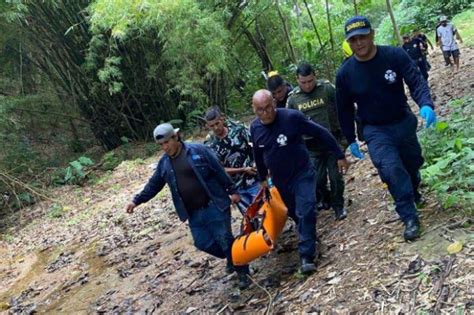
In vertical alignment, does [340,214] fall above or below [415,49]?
below

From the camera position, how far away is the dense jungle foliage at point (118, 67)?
1237cm

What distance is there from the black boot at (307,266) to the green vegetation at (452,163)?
112 centimetres

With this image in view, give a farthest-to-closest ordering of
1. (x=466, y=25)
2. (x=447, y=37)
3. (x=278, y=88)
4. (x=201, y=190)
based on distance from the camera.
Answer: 1. (x=466, y=25)
2. (x=447, y=37)
3. (x=278, y=88)
4. (x=201, y=190)

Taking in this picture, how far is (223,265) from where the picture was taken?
5527mm

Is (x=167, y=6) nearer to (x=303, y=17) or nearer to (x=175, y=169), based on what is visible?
(x=175, y=169)

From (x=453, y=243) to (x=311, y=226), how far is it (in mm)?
1130

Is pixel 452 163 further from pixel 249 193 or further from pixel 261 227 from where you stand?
pixel 249 193

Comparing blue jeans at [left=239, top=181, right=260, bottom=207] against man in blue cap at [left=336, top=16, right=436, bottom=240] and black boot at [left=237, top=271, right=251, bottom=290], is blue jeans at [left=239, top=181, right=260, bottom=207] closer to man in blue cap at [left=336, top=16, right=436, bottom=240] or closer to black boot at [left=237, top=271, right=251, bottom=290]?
black boot at [left=237, top=271, right=251, bottom=290]

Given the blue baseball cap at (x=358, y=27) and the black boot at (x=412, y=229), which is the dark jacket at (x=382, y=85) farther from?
the black boot at (x=412, y=229)

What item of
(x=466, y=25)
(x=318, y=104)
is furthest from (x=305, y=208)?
(x=466, y=25)

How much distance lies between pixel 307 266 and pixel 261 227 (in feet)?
1.63

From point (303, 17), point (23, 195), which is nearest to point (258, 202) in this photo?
point (23, 195)

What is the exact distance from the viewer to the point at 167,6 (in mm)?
11383

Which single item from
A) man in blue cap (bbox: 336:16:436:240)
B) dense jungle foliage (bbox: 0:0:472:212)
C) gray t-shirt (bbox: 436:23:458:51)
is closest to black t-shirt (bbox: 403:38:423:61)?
gray t-shirt (bbox: 436:23:458:51)
